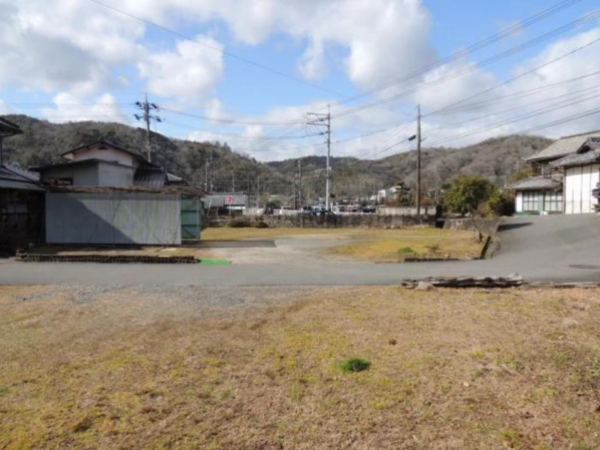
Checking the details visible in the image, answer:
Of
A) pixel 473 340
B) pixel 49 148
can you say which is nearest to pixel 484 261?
pixel 473 340

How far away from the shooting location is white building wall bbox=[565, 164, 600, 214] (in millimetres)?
32969

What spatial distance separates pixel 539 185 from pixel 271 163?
339 feet

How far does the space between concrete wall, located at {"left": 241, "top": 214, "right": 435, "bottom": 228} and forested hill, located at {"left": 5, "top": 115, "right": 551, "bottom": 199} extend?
33133mm

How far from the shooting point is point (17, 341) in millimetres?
5715

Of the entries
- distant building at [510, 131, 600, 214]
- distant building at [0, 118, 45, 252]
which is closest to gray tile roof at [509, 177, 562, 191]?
distant building at [510, 131, 600, 214]

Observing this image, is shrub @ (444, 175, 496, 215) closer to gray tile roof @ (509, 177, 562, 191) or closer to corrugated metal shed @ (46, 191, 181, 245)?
gray tile roof @ (509, 177, 562, 191)

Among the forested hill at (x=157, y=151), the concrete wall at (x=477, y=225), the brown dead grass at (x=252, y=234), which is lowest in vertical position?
the brown dead grass at (x=252, y=234)

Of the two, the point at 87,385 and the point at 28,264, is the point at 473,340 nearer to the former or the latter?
the point at 87,385

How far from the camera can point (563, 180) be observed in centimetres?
3747

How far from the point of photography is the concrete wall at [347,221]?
1403 inches

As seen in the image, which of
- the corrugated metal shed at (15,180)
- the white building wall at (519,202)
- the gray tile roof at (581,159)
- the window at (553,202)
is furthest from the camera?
the white building wall at (519,202)

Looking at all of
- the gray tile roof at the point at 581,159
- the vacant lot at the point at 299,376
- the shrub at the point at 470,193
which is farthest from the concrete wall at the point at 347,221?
the vacant lot at the point at 299,376

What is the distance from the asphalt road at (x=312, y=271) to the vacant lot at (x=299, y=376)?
295 cm

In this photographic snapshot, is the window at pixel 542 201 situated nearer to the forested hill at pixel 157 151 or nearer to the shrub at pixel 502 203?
the shrub at pixel 502 203
